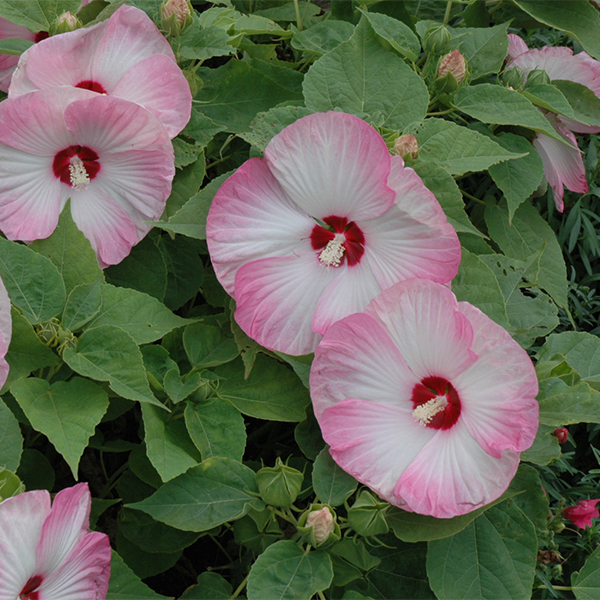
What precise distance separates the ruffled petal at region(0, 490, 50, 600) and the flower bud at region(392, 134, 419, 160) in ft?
2.30

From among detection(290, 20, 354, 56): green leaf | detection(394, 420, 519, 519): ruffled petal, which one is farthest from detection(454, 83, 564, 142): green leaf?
detection(394, 420, 519, 519): ruffled petal

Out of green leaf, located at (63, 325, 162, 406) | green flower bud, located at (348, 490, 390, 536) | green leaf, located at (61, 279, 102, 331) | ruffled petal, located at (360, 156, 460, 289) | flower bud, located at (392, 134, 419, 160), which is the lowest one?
green flower bud, located at (348, 490, 390, 536)

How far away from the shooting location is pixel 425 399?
3.32ft

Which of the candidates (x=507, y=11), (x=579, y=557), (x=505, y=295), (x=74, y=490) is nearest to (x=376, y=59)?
(x=505, y=295)

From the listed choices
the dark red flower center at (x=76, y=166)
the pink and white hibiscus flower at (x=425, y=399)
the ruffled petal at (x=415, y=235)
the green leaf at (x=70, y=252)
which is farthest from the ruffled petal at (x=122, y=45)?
the pink and white hibiscus flower at (x=425, y=399)

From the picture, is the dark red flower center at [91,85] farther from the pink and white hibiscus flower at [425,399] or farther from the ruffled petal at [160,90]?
the pink and white hibiscus flower at [425,399]

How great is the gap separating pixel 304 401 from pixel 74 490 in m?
0.38

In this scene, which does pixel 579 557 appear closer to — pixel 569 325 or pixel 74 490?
pixel 569 325

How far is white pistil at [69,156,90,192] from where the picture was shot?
1104mm

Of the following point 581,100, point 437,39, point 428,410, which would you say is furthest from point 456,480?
point 581,100

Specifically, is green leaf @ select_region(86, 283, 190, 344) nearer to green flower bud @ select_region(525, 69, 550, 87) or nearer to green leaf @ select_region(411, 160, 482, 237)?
green leaf @ select_region(411, 160, 482, 237)

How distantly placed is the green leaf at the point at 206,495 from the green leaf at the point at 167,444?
3cm

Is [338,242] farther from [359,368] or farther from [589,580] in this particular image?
[589,580]

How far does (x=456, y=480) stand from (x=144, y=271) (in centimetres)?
64
